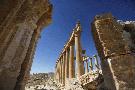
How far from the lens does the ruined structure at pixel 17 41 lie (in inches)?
213

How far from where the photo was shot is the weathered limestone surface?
13.1ft

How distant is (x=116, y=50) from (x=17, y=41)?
13.4ft

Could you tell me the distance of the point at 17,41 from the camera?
662cm

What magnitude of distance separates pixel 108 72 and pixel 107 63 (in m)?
0.25

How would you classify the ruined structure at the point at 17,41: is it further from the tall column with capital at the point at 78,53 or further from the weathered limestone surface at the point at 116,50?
the tall column with capital at the point at 78,53

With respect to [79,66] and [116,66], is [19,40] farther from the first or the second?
[79,66]

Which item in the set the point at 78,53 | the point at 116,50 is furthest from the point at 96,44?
the point at 78,53

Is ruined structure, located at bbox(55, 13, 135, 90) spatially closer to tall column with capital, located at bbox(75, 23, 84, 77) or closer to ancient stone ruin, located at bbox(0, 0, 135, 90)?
ancient stone ruin, located at bbox(0, 0, 135, 90)

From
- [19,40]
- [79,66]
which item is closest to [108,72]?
[19,40]

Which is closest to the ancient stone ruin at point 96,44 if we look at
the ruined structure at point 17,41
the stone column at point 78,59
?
the ruined structure at point 17,41

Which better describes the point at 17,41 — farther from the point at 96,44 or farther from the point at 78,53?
the point at 78,53

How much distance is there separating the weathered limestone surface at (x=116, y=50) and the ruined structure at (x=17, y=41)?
9.52 feet

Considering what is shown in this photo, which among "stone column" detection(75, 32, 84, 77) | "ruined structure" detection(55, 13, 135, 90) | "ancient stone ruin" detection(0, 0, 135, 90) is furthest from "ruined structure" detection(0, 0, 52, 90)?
"stone column" detection(75, 32, 84, 77)

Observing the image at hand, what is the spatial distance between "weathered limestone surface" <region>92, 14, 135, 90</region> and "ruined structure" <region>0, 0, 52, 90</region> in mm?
2902
